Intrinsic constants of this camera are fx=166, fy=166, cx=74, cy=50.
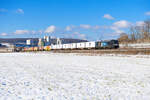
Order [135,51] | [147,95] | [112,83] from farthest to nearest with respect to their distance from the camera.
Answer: [135,51] → [112,83] → [147,95]

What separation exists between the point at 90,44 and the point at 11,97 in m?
50.6

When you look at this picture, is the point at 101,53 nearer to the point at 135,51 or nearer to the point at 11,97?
the point at 135,51

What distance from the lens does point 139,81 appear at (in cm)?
1101

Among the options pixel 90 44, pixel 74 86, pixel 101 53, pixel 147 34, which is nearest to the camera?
pixel 74 86

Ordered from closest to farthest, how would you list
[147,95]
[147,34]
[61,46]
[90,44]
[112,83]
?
[147,95]
[112,83]
[90,44]
[61,46]
[147,34]

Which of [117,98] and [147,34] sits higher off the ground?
[147,34]

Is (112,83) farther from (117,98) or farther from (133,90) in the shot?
(117,98)

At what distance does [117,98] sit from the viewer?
7.85 meters

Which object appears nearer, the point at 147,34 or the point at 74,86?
the point at 74,86

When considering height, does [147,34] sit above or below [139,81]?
above

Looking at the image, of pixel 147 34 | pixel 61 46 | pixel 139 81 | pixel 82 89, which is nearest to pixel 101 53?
pixel 139 81

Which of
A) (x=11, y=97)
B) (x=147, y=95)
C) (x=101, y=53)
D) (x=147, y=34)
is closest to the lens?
(x=11, y=97)

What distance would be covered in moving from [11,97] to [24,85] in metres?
2.12

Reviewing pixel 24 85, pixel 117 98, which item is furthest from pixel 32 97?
pixel 117 98
